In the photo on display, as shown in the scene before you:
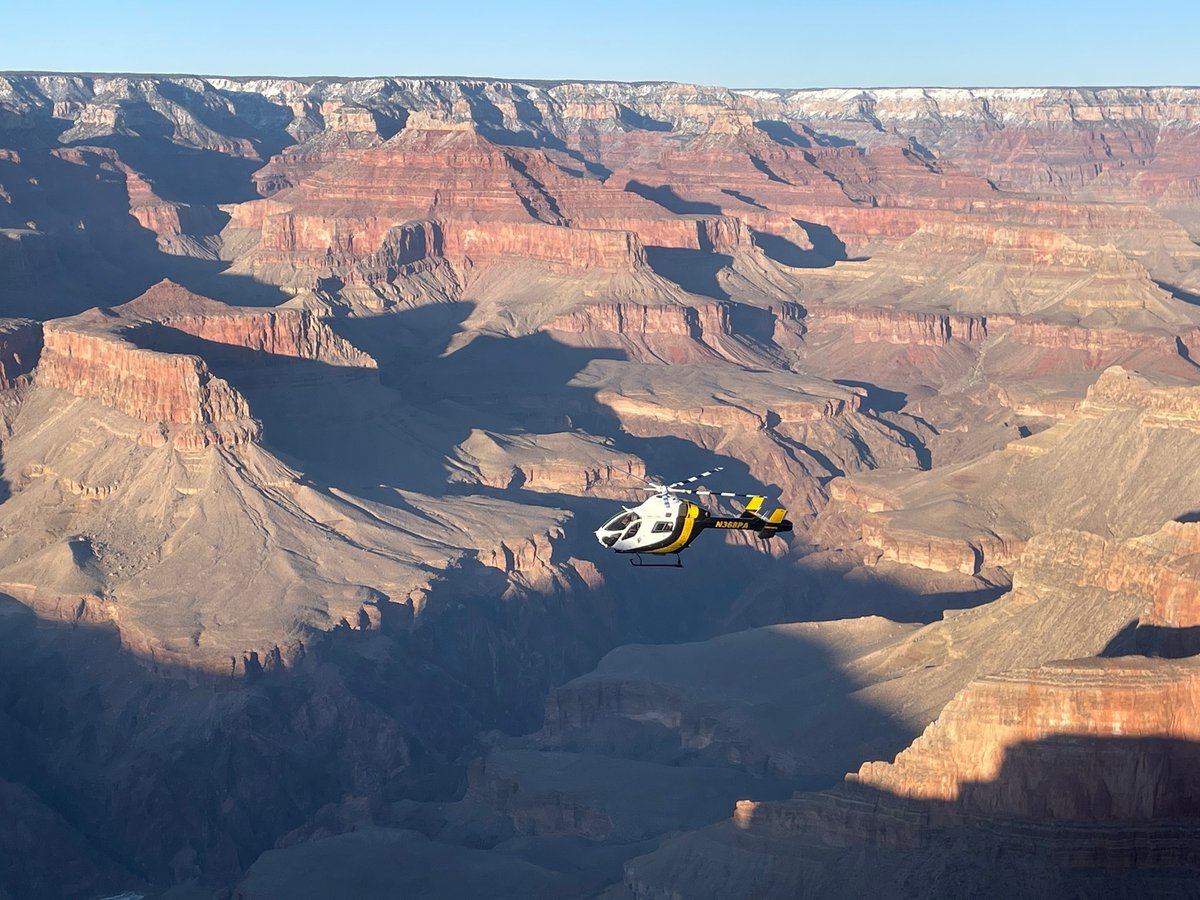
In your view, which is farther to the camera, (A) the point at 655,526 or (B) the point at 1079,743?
(A) the point at 655,526

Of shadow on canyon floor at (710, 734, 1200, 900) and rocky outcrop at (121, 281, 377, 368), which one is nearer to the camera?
shadow on canyon floor at (710, 734, 1200, 900)

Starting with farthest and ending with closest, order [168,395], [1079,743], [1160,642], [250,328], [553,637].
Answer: [250,328], [168,395], [553,637], [1160,642], [1079,743]

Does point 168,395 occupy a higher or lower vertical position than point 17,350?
lower

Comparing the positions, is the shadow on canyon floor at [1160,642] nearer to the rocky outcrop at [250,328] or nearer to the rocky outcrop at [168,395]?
the rocky outcrop at [168,395]

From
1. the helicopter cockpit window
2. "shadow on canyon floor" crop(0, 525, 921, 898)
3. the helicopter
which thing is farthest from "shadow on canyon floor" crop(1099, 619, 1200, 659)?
the helicopter cockpit window

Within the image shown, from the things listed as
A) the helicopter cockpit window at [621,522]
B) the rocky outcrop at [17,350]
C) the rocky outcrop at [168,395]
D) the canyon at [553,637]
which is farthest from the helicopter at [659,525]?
the rocky outcrop at [17,350]

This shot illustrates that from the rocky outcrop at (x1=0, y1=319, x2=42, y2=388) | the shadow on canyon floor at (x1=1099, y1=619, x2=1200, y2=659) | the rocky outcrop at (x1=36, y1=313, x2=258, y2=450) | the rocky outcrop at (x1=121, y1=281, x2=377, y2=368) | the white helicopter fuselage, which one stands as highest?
the rocky outcrop at (x1=121, y1=281, x2=377, y2=368)

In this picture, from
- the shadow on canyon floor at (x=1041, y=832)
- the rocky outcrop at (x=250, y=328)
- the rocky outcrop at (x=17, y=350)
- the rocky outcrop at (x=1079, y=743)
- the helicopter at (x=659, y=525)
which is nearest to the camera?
the shadow on canyon floor at (x=1041, y=832)

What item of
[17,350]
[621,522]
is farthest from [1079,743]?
[17,350]

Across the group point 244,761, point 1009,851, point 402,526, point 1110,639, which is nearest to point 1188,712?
Answer: point 1009,851

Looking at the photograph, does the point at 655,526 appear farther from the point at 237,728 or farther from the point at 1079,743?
the point at 237,728

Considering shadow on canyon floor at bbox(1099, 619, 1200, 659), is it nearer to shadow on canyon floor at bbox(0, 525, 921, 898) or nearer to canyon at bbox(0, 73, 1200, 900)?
canyon at bbox(0, 73, 1200, 900)

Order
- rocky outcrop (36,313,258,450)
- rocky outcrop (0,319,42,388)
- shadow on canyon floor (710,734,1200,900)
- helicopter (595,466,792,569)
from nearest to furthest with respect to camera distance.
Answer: shadow on canyon floor (710,734,1200,900)
helicopter (595,466,792,569)
rocky outcrop (36,313,258,450)
rocky outcrop (0,319,42,388)
